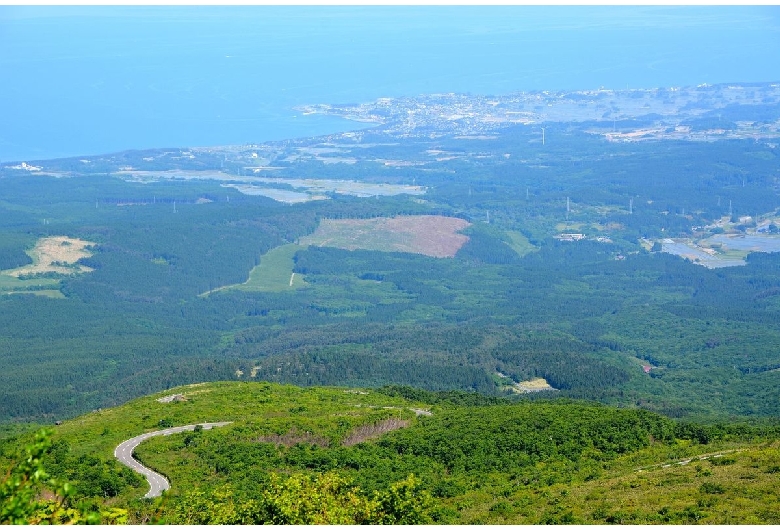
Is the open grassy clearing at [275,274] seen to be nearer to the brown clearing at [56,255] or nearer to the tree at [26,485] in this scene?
the brown clearing at [56,255]

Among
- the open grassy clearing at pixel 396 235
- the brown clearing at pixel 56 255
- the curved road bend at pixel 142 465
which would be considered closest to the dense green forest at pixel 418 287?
the brown clearing at pixel 56 255

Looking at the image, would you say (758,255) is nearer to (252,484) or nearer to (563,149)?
(563,149)

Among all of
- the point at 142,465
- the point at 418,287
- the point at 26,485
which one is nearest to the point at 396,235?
the point at 418,287

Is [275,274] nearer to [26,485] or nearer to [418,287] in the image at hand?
[418,287]

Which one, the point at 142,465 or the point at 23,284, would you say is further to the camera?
the point at 23,284

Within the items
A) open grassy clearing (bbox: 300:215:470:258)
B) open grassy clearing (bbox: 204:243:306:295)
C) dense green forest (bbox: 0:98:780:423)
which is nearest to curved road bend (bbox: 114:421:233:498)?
dense green forest (bbox: 0:98:780:423)

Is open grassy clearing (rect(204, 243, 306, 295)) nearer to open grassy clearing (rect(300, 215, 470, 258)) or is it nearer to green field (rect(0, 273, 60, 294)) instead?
open grassy clearing (rect(300, 215, 470, 258))

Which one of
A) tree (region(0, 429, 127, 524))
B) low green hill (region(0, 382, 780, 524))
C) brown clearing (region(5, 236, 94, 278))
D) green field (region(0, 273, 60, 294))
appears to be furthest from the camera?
brown clearing (region(5, 236, 94, 278))
